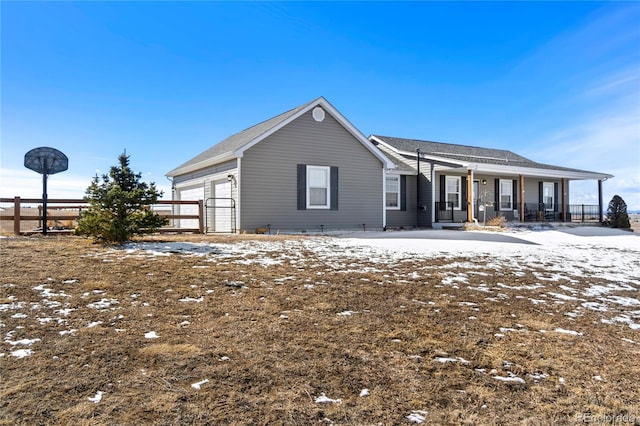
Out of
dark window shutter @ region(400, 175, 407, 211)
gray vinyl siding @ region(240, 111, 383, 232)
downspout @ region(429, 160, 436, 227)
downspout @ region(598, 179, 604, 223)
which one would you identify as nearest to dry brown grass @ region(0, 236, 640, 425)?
gray vinyl siding @ region(240, 111, 383, 232)

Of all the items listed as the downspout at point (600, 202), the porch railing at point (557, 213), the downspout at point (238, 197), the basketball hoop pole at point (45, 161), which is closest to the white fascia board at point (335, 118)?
Answer: the downspout at point (238, 197)

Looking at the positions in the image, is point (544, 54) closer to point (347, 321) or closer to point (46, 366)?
point (347, 321)

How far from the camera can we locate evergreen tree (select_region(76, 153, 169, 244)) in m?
8.62

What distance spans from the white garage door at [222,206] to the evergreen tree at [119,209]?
4.84m

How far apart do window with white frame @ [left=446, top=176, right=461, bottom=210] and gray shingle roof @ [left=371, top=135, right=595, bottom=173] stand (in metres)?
1.24

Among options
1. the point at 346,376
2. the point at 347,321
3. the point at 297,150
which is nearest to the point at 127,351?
the point at 346,376

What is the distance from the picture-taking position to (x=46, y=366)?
10.3ft

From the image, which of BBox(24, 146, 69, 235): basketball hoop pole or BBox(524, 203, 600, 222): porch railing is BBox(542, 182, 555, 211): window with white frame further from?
BBox(24, 146, 69, 235): basketball hoop pole

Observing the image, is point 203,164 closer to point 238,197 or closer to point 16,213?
point 238,197

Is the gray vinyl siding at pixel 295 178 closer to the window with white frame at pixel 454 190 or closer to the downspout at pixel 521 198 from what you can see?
the window with white frame at pixel 454 190

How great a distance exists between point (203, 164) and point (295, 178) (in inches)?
176

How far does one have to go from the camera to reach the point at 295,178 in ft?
47.2

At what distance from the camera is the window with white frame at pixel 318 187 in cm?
1474

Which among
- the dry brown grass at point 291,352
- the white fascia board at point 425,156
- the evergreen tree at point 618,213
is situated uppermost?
the white fascia board at point 425,156
